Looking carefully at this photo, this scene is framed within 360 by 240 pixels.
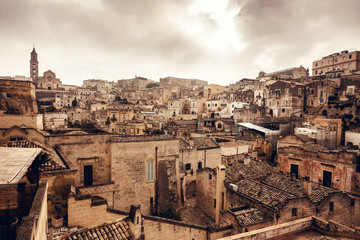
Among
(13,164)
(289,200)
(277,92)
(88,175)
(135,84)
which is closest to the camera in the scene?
(13,164)

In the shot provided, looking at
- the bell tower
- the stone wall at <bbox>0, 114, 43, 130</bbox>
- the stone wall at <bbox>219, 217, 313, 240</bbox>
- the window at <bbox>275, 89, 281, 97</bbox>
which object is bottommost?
the stone wall at <bbox>219, 217, 313, 240</bbox>

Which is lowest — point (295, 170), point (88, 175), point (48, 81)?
point (295, 170)

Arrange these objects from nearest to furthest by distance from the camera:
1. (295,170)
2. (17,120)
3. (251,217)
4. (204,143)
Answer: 1. (251,217)
2. (17,120)
3. (295,170)
4. (204,143)

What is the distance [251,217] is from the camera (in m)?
11.0

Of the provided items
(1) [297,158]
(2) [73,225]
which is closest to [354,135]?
(1) [297,158]

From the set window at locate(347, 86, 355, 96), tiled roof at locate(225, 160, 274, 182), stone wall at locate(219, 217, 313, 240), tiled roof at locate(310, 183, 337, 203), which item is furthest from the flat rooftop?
window at locate(347, 86, 355, 96)

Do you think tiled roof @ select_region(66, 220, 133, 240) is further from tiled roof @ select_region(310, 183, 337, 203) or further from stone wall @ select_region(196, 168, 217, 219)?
tiled roof @ select_region(310, 183, 337, 203)

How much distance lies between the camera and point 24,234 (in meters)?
3.39

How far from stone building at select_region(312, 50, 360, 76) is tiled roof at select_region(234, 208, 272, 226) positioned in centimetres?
5387

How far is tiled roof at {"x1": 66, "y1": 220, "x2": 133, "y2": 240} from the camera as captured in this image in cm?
711

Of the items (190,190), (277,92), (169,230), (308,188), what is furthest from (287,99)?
(169,230)

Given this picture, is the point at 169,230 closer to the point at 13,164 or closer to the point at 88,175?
the point at 88,175

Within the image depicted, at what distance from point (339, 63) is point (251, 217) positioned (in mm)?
60862

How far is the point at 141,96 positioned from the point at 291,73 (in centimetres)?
5603
